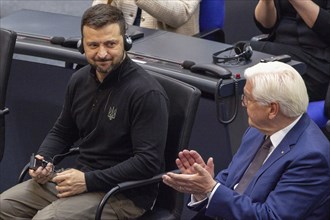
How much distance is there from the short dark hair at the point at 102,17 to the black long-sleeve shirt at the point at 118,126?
0.15 m

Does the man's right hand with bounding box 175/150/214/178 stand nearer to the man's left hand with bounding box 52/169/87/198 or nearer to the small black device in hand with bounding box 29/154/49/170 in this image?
the man's left hand with bounding box 52/169/87/198

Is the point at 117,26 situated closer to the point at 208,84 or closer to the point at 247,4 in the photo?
the point at 208,84

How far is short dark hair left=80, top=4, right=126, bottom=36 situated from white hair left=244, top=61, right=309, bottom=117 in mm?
679

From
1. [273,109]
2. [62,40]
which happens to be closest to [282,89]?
[273,109]

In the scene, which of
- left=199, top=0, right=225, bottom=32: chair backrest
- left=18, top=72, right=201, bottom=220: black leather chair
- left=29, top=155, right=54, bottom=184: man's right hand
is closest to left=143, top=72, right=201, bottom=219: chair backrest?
left=18, top=72, right=201, bottom=220: black leather chair

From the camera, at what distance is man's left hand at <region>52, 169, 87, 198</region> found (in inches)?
106

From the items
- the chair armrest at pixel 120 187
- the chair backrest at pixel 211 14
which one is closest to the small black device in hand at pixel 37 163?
the chair armrest at pixel 120 187

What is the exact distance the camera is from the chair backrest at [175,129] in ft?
8.79

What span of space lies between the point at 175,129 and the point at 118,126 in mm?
204

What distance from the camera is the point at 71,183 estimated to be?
269 centimetres

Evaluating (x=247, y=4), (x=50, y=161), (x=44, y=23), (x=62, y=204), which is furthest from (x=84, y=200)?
(x=247, y=4)

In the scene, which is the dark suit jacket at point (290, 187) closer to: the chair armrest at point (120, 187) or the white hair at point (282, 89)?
the white hair at point (282, 89)

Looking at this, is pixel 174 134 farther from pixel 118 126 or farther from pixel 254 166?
pixel 254 166

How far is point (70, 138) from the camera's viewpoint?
2980mm
